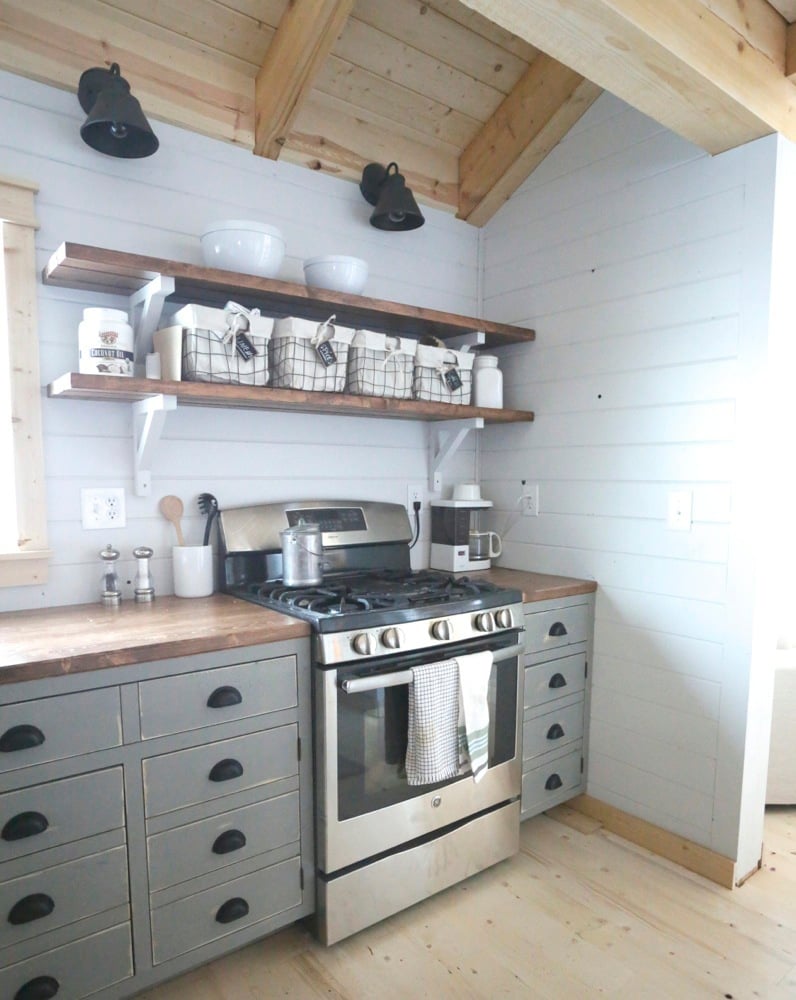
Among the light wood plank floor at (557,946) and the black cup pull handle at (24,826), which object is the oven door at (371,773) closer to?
the light wood plank floor at (557,946)

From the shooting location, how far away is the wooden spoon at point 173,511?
2025 millimetres

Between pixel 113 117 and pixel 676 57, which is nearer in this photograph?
pixel 676 57

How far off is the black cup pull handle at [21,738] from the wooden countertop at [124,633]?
0.10 meters

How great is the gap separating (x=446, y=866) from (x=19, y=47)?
2.62 m

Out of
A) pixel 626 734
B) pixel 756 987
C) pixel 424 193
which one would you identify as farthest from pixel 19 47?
pixel 756 987

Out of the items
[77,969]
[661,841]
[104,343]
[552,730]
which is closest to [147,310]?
[104,343]

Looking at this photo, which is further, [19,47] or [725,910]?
[725,910]

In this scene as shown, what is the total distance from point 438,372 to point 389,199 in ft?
2.10

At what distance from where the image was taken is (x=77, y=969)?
4.49 ft

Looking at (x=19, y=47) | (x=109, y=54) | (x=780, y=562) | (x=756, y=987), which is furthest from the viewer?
(x=780, y=562)

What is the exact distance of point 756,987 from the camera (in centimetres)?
161

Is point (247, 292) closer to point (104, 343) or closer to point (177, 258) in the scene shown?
point (177, 258)

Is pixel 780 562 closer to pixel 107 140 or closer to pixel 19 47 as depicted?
pixel 107 140

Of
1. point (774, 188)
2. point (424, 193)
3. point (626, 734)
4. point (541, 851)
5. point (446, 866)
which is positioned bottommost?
point (541, 851)
